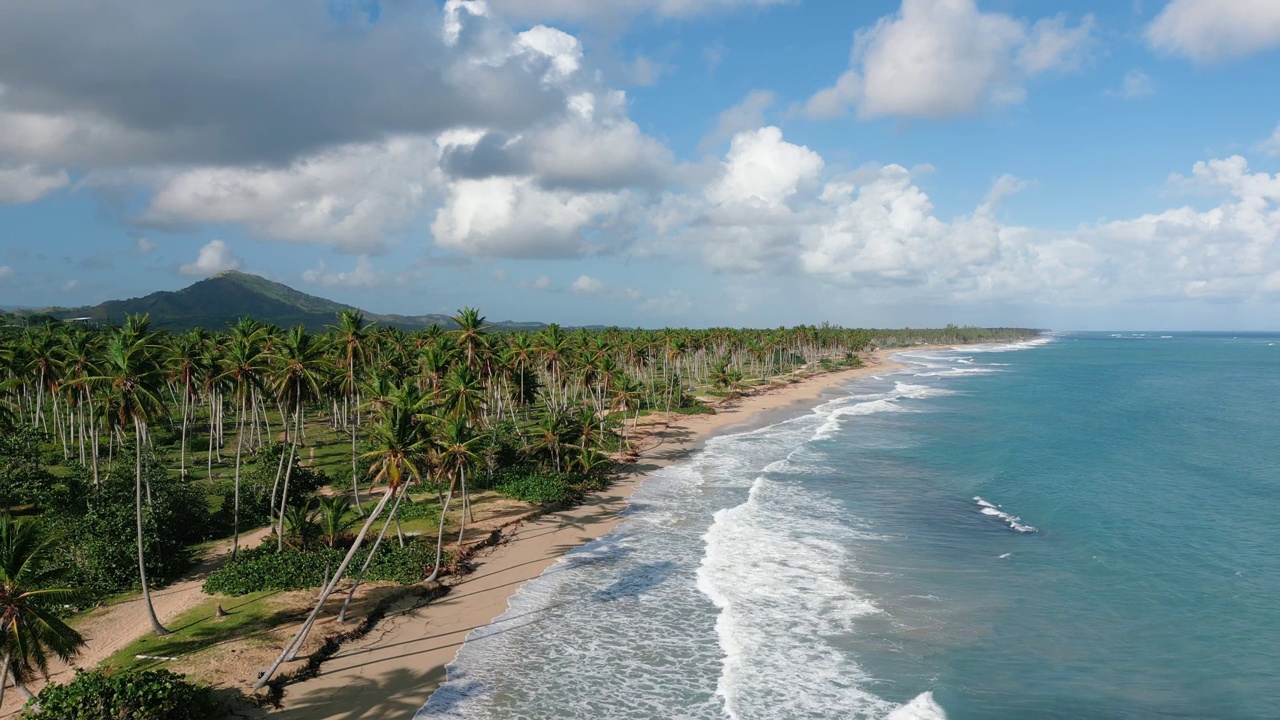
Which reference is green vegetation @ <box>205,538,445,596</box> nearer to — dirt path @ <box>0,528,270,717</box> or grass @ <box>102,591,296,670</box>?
grass @ <box>102,591,296,670</box>

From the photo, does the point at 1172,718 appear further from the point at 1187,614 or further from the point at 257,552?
the point at 257,552

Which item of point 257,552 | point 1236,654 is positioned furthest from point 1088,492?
point 257,552

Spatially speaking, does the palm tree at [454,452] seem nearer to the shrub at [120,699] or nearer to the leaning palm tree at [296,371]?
the leaning palm tree at [296,371]

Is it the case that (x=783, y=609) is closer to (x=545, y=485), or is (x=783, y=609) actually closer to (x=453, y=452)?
(x=453, y=452)

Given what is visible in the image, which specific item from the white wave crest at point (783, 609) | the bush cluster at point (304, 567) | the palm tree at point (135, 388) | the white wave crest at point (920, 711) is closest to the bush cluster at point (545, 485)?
the white wave crest at point (783, 609)

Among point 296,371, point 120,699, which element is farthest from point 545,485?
point 120,699

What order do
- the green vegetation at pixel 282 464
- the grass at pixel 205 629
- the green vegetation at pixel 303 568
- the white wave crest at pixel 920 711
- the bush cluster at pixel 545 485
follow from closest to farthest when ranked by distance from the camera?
the white wave crest at pixel 920 711, the grass at pixel 205 629, the green vegetation at pixel 282 464, the green vegetation at pixel 303 568, the bush cluster at pixel 545 485

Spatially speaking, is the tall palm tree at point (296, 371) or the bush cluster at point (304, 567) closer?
the bush cluster at point (304, 567)
